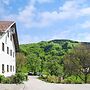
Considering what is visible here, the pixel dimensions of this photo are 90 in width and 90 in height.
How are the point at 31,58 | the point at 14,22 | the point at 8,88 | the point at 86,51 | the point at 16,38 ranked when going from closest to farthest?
1. the point at 8,88
2. the point at 14,22
3. the point at 16,38
4. the point at 86,51
5. the point at 31,58

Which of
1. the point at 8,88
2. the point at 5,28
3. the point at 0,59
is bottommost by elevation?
the point at 8,88

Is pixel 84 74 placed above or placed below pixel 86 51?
below

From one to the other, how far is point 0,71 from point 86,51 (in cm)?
2275

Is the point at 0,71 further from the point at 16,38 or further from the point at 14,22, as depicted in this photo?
the point at 16,38

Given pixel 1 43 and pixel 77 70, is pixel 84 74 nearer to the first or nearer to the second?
pixel 77 70

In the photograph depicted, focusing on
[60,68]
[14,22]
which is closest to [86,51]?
[60,68]

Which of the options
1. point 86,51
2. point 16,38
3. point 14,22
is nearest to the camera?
point 14,22

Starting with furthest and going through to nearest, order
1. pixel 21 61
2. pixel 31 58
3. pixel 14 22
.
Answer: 1. pixel 31 58
2. pixel 21 61
3. pixel 14 22

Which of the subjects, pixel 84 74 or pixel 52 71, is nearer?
pixel 84 74

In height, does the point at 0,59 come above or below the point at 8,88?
above

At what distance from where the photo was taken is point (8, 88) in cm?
2219

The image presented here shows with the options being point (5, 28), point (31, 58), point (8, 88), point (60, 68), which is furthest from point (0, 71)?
point (31, 58)

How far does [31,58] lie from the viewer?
8956 cm

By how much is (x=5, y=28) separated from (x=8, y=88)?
11.4m
